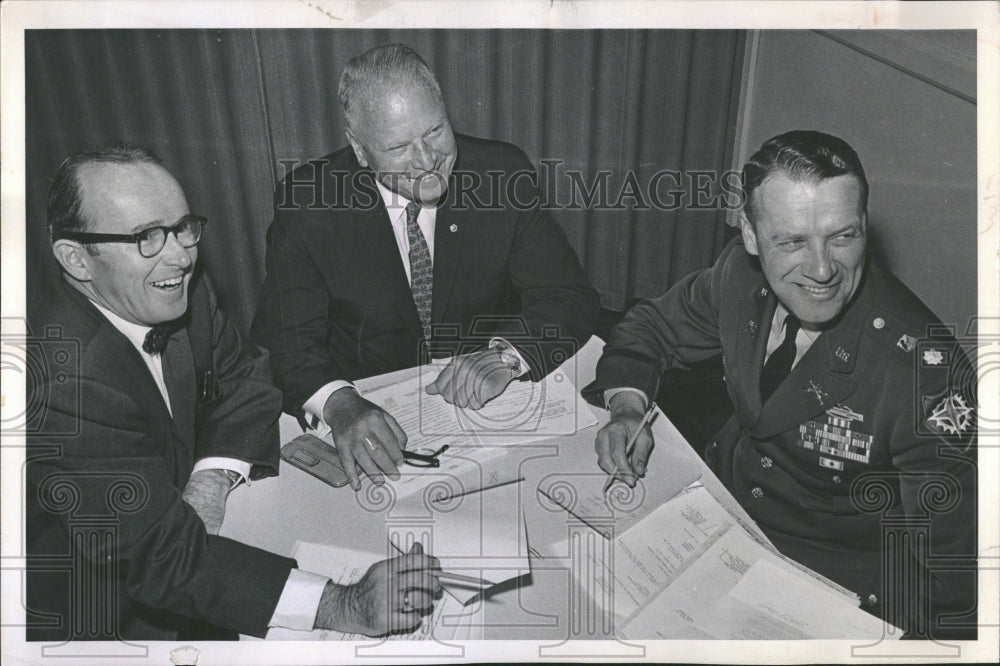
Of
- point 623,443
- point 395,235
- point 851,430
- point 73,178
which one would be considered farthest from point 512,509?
point 73,178

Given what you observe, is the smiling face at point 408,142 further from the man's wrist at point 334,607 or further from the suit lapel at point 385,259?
the man's wrist at point 334,607

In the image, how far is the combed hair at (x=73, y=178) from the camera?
2799mm

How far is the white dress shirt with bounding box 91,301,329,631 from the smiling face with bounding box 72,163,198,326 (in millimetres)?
22

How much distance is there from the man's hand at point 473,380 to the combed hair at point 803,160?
78 cm

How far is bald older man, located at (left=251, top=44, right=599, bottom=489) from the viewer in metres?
2.85

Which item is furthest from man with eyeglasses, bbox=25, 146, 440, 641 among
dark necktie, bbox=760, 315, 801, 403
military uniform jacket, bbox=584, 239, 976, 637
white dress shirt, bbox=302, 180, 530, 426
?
dark necktie, bbox=760, 315, 801, 403

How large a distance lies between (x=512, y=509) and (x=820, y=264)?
1.02m

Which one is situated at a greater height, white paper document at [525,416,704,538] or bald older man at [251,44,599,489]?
bald older man at [251,44,599,489]

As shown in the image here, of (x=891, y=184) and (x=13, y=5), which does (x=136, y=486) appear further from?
(x=891, y=184)

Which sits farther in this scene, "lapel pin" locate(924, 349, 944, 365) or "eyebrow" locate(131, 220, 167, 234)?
"lapel pin" locate(924, 349, 944, 365)

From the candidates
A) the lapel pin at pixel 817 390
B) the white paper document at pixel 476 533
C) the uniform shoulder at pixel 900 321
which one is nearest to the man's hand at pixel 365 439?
the white paper document at pixel 476 533

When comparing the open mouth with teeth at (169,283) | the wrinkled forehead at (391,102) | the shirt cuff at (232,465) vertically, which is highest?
the wrinkled forehead at (391,102)

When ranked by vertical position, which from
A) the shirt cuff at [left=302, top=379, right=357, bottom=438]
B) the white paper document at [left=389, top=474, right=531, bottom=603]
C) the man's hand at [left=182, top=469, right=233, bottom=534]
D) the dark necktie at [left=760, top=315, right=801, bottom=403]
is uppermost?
the dark necktie at [left=760, top=315, right=801, bottom=403]

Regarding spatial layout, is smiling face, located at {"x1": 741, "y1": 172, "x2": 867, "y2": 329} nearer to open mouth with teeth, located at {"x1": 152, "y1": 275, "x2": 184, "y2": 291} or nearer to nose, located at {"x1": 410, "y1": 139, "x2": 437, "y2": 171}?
nose, located at {"x1": 410, "y1": 139, "x2": 437, "y2": 171}
